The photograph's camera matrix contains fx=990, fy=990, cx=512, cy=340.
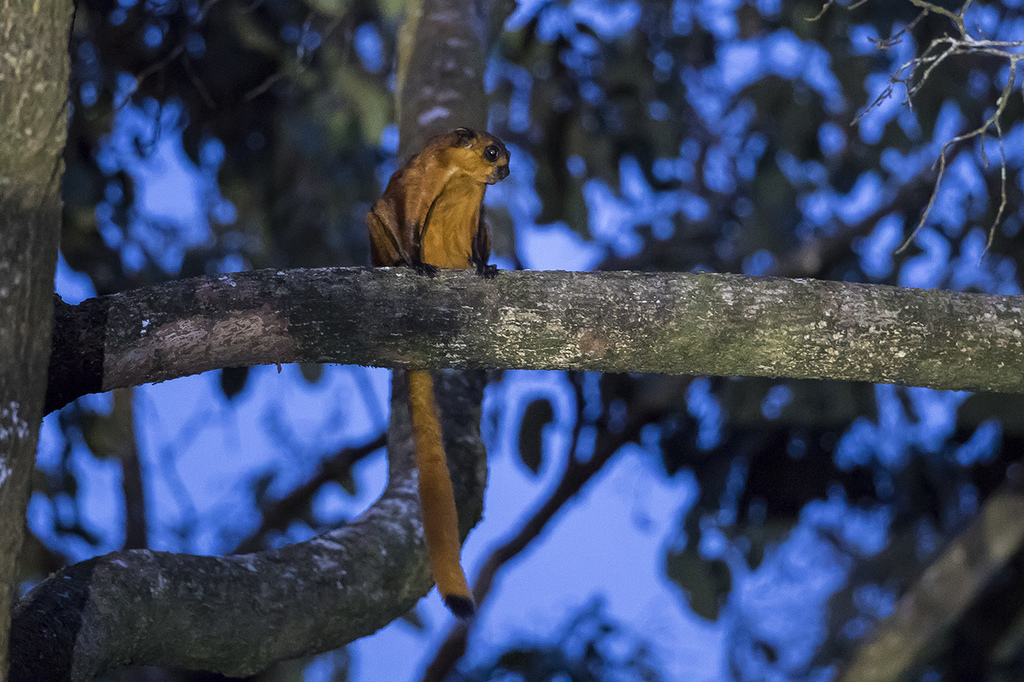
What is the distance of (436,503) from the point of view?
6.30 feet

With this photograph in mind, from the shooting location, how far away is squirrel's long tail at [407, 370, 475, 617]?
1.78 meters

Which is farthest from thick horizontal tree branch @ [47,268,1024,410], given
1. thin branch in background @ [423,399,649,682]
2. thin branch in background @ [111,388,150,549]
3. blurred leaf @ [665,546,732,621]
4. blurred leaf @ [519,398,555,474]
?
thin branch in background @ [423,399,649,682]

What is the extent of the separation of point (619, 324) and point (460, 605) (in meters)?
0.58

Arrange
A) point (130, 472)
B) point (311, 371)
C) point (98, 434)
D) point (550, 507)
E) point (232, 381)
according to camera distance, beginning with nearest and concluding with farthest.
Result: point (232, 381)
point (311, 371)
point (98, 434)
point (130, 472)
point (550, 507)

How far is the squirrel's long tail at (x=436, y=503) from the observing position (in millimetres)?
1779

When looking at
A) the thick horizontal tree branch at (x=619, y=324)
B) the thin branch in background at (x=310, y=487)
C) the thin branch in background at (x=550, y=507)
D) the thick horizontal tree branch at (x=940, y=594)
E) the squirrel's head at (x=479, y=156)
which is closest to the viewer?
the thick horizontal tree branch at (x=619, y=324)

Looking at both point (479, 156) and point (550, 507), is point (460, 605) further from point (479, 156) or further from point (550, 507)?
point (550, 507)

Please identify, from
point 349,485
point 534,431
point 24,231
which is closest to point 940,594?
point 534,431

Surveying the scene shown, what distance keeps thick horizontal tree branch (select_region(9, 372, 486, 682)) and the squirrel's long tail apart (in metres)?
0.14

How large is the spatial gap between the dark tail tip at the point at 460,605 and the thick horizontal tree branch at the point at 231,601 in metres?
0.21

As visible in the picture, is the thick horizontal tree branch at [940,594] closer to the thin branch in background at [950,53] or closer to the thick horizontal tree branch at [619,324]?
the thin branch in background at [950,53]

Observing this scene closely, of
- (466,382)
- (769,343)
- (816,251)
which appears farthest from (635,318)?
(816,251)

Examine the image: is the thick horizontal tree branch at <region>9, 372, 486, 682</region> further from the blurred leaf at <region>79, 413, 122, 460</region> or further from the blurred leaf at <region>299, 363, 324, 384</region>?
the blurred leaf at <region>79, 413, 122, 460</region>

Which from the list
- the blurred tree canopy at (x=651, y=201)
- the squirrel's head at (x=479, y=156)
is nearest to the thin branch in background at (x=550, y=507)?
the blurred tree canopy at (x=651, y=201)
